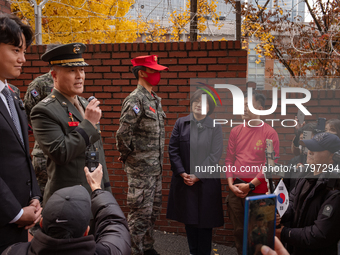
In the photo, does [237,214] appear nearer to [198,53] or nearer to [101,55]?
[198,53]

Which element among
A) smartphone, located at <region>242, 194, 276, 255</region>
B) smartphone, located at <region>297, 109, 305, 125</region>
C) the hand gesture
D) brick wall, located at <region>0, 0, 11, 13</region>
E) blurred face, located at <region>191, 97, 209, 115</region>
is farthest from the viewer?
brick wall, located at <region>0, 0, 11, 13</region>

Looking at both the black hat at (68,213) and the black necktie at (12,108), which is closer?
the black hat at (68,213)

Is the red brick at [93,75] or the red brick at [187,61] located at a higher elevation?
the red brick at [187,61]

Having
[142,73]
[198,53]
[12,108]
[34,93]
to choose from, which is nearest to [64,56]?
[12,108]

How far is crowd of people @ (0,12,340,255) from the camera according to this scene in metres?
1.63

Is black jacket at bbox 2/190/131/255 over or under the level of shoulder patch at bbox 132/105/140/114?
under

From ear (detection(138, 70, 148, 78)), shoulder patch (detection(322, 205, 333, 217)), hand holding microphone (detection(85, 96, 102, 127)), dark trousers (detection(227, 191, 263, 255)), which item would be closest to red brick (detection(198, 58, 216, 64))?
ear (detection(138, 70, 148, 78))

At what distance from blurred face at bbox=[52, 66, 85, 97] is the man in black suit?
35 cm

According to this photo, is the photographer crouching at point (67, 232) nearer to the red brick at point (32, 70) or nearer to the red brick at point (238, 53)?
the red brick at point (238, 53)

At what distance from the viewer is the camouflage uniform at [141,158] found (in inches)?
133

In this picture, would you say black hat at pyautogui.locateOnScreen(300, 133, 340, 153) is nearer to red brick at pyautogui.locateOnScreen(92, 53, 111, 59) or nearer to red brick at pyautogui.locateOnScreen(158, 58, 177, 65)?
red brick at pyautogui.locateOnScreen(158, 58, 177, 65)

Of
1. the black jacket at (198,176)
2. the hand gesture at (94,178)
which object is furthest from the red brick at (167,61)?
the hand gesture at (94,178)

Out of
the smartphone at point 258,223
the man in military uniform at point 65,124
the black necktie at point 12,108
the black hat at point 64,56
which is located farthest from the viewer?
the black hat at point 64,56

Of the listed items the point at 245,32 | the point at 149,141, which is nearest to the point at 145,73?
the point at 149,141
